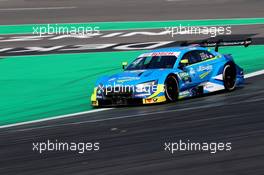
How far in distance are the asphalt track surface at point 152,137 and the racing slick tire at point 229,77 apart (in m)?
0.38

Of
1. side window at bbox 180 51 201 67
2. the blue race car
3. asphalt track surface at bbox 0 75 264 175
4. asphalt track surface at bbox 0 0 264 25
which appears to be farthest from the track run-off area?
asphalt track surface at bbox 0 0 264 25

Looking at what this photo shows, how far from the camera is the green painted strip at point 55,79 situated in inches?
822

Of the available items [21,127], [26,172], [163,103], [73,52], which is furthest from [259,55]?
[26,172]

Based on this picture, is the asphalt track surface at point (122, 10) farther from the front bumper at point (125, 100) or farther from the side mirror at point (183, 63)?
the front bumper at point (125, 100)

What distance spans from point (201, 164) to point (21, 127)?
651cm

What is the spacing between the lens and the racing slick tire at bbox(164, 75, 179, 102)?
65.5 feet

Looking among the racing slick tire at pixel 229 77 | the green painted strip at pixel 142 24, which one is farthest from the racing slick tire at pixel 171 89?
the green painted strip at pixel 142 24

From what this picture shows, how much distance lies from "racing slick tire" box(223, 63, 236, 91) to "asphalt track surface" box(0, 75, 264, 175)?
15.0 inches

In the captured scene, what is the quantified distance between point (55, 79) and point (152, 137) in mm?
10224

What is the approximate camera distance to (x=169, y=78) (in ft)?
65.7

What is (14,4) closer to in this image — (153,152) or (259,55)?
(259,55)

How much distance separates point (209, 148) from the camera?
546 inches

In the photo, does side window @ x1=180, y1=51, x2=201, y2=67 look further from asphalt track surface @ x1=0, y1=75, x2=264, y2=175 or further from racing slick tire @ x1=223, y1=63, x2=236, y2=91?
asphalt track surface @ x1=0, y1=75, x2=264, y2=175

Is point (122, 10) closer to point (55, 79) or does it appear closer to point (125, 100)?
point (55, 79)
